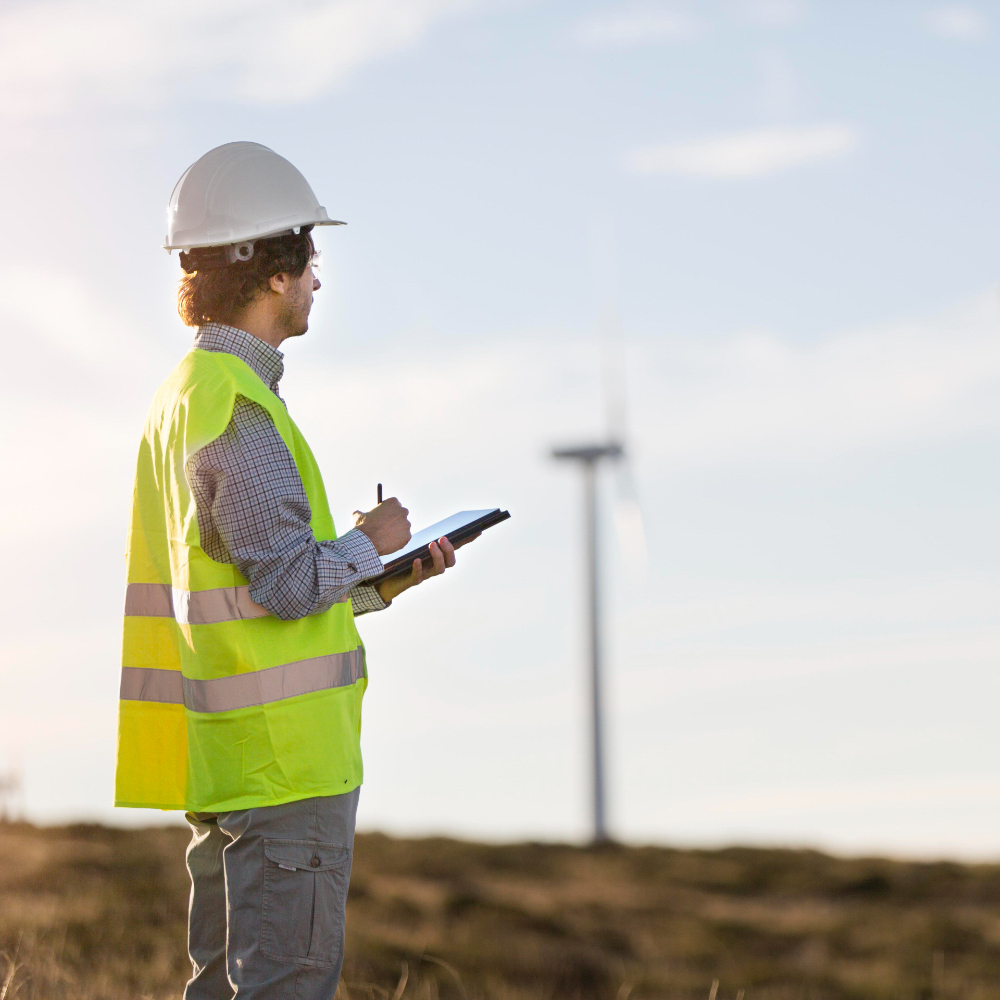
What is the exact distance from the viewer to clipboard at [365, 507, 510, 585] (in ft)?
12.5

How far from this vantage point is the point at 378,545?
12.2 ft

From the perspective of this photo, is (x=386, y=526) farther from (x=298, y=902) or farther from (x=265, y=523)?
(x=298, y=902)

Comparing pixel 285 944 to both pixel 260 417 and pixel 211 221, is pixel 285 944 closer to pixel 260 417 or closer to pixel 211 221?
pixel 260 417

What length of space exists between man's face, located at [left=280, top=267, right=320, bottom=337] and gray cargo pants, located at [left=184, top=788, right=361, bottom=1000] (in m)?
1.42

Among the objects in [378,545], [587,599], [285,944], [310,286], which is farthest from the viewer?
[587,599]

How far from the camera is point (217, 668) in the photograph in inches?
141

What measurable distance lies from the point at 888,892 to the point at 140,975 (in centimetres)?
1898

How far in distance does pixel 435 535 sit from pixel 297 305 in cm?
82

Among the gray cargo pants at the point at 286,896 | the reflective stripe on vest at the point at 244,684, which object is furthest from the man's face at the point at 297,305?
the gray cargo pants at the point at 286,896

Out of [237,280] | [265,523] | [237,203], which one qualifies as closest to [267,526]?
[265,523]

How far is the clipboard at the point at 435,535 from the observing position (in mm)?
3812

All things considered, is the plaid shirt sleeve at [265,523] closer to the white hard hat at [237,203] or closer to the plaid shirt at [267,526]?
the plaid shirt at [267,526]

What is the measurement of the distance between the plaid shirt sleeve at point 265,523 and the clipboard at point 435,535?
0.22 metres

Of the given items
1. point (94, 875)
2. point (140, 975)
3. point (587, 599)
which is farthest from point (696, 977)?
point (587, 599)
